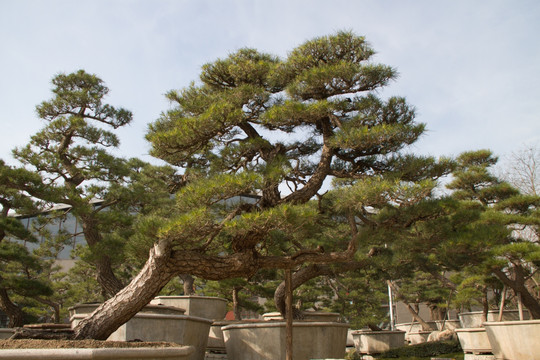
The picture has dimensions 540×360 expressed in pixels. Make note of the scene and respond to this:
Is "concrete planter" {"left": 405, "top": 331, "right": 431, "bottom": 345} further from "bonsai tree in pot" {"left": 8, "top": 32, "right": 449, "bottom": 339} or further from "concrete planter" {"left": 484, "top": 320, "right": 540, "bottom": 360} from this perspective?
"bonsai tree in pot" {"left": 8, "top": 32, "right": 449, "bottom": 339}

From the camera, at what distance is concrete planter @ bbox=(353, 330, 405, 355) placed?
8938 millimetres

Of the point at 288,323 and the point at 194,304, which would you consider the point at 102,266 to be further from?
the point at 288,323

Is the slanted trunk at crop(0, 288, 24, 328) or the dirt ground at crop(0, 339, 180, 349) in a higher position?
the slanted trunk at crop(0, 288, 24, 328)

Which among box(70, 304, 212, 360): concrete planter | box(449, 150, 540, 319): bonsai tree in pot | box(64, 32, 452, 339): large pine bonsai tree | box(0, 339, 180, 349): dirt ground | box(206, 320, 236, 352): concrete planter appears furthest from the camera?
box(206, 320, 236, 352): concrete planter

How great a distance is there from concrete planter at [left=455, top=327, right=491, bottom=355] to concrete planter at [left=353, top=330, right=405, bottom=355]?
7.06ft

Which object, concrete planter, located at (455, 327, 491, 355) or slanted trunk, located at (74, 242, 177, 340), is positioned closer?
slanted trunk, located at (74, 242, 177, 340)

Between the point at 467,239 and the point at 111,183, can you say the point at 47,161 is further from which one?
the point at 467,239

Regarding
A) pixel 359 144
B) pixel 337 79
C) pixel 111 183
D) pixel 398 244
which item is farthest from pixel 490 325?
pixel 111 183

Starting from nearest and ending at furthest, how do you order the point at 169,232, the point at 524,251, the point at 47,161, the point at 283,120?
1. the point at 169,232
2. the point at 283,120
3. the point at 524,251
4. the point at 47,161

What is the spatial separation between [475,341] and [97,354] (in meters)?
6.18

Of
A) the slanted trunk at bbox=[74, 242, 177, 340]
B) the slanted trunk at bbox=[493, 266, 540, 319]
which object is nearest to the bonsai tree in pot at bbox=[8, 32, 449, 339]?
the slanted trunk at bbox=[74, 242, 177, 340]

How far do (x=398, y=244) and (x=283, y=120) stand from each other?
7.64 ft

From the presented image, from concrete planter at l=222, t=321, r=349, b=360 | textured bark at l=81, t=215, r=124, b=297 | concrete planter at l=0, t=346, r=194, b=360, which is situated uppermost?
textured bark at l=81, t=215, r=124, b=297

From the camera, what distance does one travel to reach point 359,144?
418 centimetres
